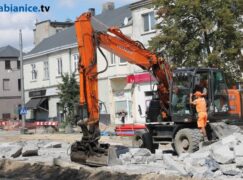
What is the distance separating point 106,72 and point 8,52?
39.3 meters

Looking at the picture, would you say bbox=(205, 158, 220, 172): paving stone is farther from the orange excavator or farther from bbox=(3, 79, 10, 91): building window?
bbox=(3, 79, 10, 91): building window

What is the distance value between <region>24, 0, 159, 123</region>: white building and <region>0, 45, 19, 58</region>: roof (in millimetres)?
20499

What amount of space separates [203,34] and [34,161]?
31.4 feet

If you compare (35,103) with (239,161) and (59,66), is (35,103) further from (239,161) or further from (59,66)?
(239,161)

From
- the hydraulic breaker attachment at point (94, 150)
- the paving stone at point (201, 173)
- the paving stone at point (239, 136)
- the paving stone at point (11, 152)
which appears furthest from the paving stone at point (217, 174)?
the paving stone at point (11, 152)

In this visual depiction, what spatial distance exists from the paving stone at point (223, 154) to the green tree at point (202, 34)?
27.0 feet

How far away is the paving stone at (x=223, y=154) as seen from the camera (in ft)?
49.3

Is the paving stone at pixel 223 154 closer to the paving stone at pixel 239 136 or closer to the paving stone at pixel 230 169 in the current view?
the paving stone at pixel 230 169

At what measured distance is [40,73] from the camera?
189ft

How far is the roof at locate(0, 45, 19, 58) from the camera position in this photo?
8059 cm

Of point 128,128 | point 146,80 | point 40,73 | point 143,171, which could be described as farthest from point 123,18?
point 143,171

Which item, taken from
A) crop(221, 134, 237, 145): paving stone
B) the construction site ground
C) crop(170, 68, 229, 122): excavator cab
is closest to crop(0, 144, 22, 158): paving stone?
the construction site ground

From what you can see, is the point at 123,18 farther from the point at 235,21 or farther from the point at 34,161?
the point at 34,161

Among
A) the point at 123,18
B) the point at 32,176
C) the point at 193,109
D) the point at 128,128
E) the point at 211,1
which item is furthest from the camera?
the point at 123,18
